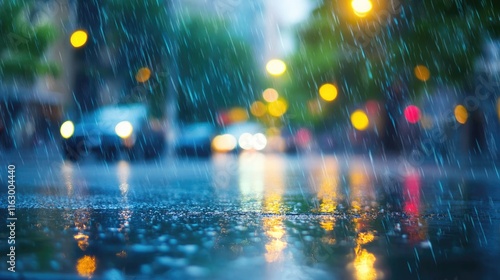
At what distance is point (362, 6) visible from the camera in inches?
764

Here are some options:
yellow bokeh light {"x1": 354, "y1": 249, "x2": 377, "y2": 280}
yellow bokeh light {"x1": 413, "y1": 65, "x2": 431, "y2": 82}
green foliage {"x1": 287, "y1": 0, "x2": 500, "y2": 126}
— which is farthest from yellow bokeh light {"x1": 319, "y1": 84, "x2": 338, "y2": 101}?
yellow bokeh light {"x1": 354, "y1": 249, "x2": 377, "y2": 280}

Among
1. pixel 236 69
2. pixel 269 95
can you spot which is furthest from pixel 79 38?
pixel 269 95

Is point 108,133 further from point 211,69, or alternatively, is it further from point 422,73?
point 211,69

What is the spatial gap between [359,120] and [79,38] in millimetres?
29672

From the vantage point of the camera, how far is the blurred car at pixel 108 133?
60.0ft

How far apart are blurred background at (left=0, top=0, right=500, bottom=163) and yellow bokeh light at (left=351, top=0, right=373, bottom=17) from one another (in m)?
0.04

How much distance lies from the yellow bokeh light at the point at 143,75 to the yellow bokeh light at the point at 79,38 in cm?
428

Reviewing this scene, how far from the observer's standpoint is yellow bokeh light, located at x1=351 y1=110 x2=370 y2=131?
5228 centimetres

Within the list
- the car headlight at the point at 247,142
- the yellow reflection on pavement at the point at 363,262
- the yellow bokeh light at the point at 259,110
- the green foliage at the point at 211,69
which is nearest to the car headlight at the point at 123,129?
the yellow reflection on pavement at the point at 363,262

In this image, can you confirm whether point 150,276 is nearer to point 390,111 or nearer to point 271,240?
point 271,240

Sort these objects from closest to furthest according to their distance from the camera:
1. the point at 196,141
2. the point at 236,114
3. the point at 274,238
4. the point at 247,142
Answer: the point at 274,238, the point at 196,141, the point at 247,142, the point at 236,114

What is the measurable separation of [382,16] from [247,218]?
15533 millimetres

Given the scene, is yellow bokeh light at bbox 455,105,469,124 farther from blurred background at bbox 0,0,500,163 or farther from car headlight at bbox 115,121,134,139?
car headlight at bbox 115,121,134,139

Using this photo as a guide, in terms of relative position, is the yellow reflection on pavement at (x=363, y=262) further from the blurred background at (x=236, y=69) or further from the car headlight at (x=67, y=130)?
the car headlight at (x=67, y=130)
